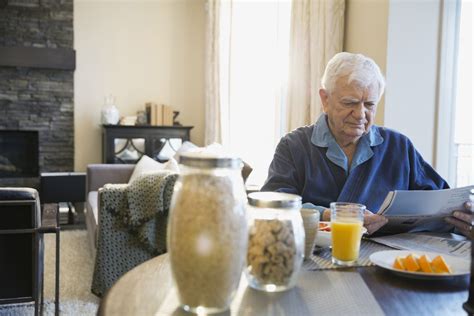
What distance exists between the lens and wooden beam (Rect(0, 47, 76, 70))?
504 cm

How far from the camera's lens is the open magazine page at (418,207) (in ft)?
4.11

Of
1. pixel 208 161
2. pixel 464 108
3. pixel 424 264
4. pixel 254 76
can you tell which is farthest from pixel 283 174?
pixel 254 76

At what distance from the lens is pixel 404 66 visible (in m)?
2.69

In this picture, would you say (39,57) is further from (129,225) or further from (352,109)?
(352,109)

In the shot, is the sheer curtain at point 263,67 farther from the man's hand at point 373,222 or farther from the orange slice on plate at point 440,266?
the orange slice on plate at point 440,266

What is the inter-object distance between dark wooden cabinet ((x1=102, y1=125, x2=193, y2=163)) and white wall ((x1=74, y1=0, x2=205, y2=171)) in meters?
0.47

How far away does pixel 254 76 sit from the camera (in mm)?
4535

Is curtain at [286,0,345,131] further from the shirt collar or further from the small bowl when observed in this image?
the small bowl

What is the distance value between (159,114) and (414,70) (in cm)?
315

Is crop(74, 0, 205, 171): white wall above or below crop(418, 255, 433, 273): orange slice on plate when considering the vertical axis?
above

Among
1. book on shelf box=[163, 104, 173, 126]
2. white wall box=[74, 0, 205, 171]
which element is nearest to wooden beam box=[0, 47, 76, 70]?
white wall box=[74, 0, 205, 171]

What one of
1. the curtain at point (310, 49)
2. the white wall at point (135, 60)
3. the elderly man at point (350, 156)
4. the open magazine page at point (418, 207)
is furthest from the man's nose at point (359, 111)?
the white wall at point (135, 60)

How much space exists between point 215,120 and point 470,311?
437 cm

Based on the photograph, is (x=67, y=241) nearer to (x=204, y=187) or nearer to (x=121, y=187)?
(x=121, y=187)
